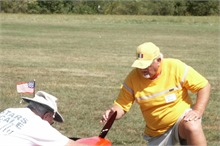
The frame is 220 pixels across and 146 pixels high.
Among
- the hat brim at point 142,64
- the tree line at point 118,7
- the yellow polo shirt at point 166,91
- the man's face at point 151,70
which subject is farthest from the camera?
the tree line at point 118,7

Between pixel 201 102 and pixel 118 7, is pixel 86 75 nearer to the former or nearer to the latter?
pixel 201 102

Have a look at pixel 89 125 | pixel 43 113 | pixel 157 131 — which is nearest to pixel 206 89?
pixel 157 131

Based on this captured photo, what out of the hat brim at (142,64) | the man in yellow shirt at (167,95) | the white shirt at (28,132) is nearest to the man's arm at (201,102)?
the man in yellow shirt at (167,95)

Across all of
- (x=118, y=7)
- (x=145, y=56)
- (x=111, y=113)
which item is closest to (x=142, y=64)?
(x=145, y=56)

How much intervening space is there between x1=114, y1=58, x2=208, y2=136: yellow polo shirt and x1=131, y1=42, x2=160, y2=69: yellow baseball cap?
24cm

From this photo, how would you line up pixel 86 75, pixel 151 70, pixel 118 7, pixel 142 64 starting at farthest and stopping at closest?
pixel 118 7, pixel 86 75, pixel 151 70, pixel 142 64

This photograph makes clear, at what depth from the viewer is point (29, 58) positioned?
64.4 feet

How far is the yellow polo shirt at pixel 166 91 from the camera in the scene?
580 cm

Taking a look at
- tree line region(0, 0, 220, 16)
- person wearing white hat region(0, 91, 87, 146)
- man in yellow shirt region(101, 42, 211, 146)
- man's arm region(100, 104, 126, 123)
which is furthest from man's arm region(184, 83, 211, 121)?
tree line region(0, 0, 220, 16)

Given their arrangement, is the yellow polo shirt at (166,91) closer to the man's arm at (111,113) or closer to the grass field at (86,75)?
the man's arm at (111,113)

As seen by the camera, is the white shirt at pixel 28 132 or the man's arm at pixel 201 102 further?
the man's arm at pixel 201 102

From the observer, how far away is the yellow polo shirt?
5.80 m

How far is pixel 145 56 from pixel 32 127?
67.6 inches

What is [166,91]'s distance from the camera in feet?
19.1
